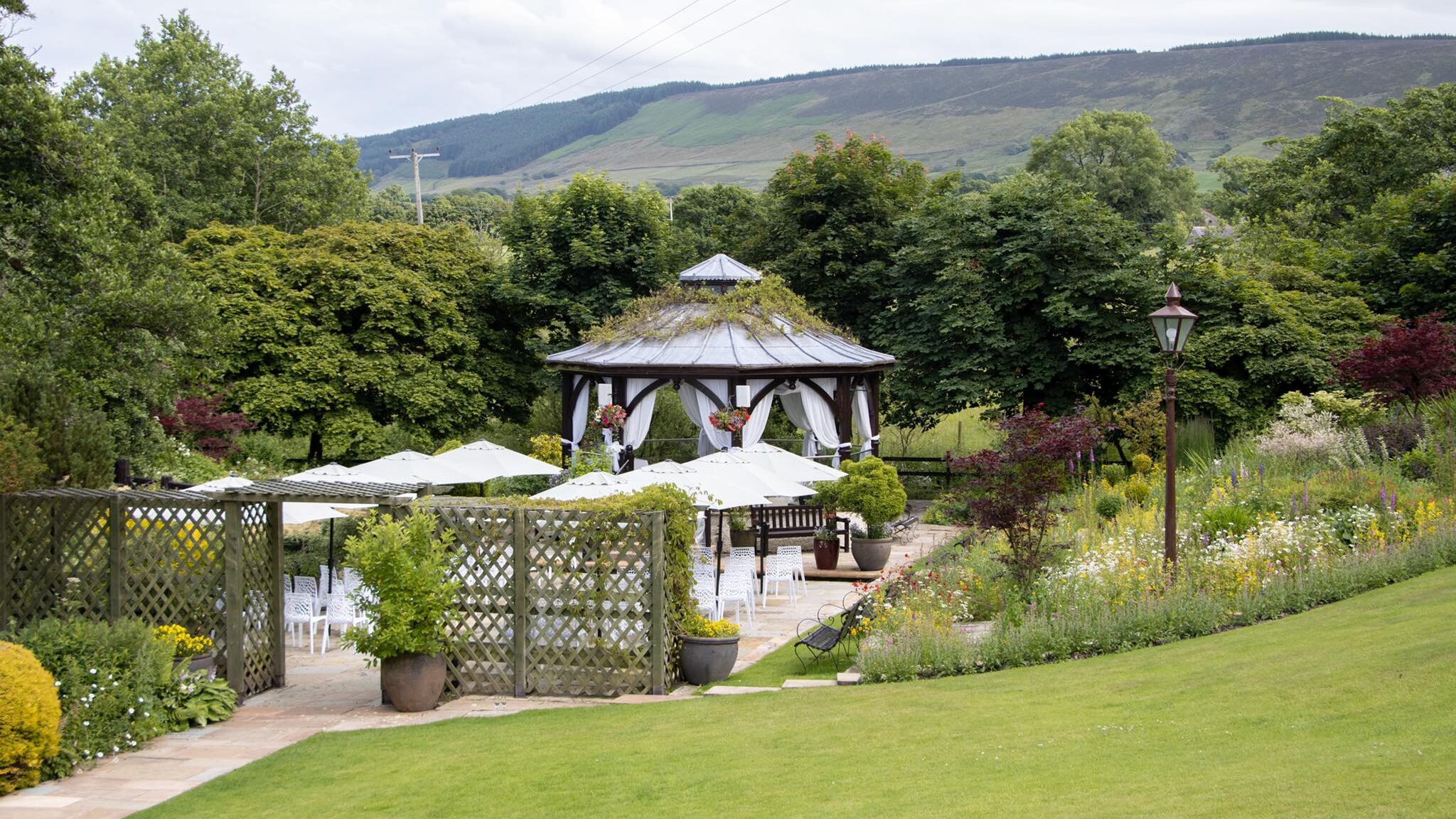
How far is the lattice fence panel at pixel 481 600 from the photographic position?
10.2 metres

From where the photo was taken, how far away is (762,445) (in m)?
17.4

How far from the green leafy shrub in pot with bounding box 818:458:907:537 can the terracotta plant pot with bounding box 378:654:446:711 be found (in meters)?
7.93

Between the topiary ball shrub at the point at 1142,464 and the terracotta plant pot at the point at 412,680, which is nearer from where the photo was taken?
the terracotta plant pot at the point at 412,680

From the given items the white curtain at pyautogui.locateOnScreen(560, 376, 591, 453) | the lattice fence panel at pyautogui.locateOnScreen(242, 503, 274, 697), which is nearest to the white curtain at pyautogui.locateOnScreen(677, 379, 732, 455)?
the white curtain at pyautogui.locateOnScreen(560, 376, 591, 453)

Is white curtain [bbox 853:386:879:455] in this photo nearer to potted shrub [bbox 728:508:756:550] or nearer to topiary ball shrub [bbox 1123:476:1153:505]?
potted shrub [bbox 728:508:756:550]

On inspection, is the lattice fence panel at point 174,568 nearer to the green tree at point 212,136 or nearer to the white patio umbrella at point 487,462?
the white patio umbrella at point 487,462

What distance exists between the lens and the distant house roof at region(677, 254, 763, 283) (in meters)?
22.6

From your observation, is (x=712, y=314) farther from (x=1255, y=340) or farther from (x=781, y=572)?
(x=1255, y=340)

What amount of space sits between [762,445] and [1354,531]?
8.01 meters

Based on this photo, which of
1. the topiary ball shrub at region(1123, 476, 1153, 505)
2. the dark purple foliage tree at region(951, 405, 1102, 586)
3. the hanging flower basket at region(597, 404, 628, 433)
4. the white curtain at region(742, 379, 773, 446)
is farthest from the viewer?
the white curtain at region(742, 379, 773, 446)

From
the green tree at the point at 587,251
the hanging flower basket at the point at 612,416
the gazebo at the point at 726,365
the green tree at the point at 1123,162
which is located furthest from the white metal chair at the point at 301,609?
the green tree at the point at 1123,162

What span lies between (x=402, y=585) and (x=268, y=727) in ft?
4.83

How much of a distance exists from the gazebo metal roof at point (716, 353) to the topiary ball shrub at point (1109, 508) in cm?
722

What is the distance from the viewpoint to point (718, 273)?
74.3 feet
